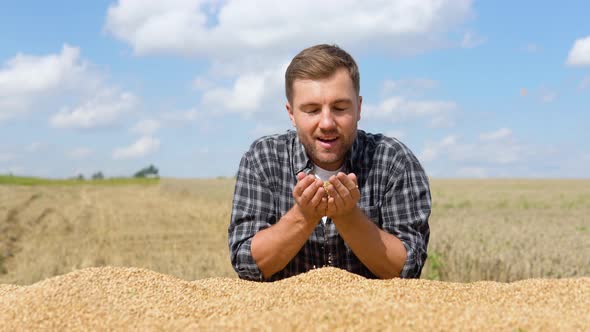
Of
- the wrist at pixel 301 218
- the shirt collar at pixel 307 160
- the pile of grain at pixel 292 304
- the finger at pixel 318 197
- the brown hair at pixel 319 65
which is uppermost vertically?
the brown hair at pixel 319 65

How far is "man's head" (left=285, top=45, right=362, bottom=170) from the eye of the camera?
124 inches

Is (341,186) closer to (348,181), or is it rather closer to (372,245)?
(348,181)

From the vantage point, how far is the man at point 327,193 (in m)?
3.07

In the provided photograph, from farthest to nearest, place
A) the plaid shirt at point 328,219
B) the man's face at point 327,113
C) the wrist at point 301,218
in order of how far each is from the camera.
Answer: the plaid shirt at point 328,219
the man's face at point 327,113
the wrist at point 301,218

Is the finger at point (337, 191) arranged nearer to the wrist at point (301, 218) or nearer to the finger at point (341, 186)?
the finger at point (341, 186)

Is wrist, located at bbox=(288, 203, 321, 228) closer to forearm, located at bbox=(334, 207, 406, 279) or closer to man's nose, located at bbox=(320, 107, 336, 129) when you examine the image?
forearm, located at bbox=(334, 207, 406, 279)

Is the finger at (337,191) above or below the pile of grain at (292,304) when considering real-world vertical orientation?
above

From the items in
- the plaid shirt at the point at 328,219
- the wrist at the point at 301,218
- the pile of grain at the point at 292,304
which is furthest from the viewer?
the plaid shirt at the point at 328,219

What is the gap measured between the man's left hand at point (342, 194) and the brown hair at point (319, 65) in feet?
2.01

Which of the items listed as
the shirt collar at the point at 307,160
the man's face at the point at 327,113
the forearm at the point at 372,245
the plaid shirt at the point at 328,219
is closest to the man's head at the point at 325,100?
the man's face at the point at 327,113

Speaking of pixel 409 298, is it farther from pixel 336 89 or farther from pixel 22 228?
pixel 22 228

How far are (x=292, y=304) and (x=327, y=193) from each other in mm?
638

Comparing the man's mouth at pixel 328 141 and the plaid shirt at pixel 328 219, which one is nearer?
the man's mouth at pixel 328 141

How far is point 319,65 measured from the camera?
10.4 ft
